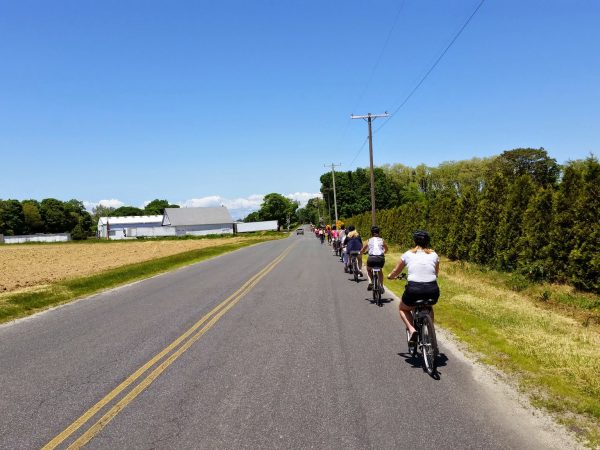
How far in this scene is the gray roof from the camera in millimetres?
123500

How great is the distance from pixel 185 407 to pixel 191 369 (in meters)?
1.41

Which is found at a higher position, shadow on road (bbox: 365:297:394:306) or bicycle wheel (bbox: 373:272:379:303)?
bicycle wheel (bbox: 373:272:379:303)

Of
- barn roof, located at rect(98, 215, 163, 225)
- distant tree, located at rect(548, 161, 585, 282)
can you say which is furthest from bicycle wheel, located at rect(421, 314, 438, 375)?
barn roof, located at rect(98, 215, 163, 225)

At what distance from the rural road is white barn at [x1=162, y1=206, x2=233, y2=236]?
111 metres

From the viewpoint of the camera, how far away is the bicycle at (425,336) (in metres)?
6.04

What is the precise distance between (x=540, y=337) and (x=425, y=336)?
105 inches

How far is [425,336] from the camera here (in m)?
6.26

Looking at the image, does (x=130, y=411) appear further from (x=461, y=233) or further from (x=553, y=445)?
(x=461, y=233)

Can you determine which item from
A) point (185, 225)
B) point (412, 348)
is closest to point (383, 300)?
point (412, 348)

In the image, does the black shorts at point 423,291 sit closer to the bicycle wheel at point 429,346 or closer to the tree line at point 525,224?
the bicycle wheel at point 429,346

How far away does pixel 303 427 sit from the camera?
177 inches

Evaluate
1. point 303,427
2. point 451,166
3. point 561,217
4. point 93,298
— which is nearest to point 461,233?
point 561,217

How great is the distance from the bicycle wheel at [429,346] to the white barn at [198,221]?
11479 cm

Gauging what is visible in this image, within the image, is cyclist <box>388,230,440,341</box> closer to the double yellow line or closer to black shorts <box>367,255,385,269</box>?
the double yellow line
